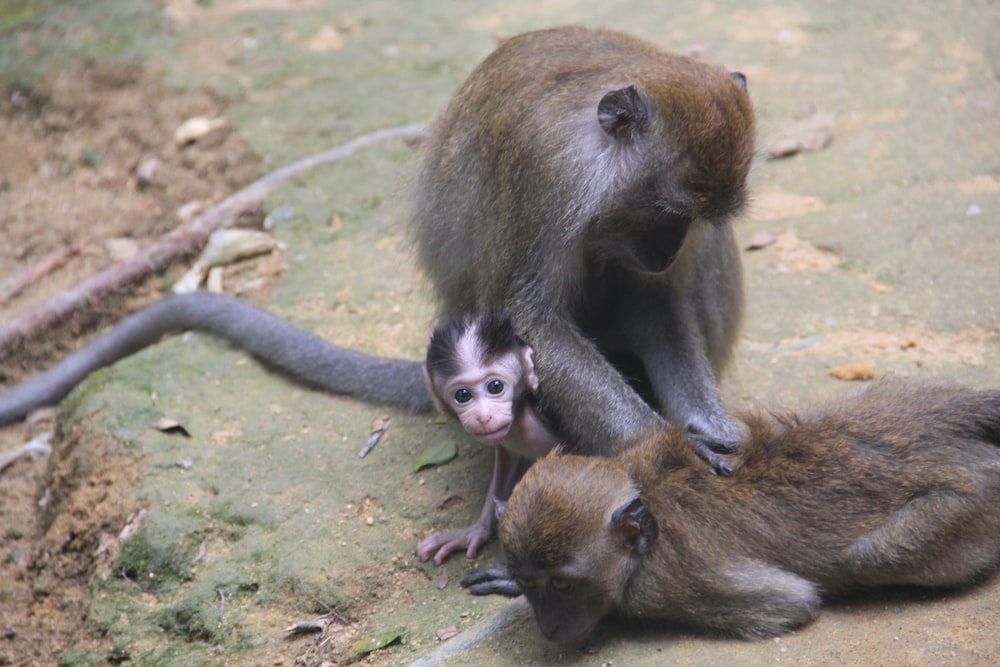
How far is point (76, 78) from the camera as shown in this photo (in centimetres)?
993

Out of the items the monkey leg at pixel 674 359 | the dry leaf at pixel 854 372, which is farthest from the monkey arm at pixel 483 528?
the dry leaf at pixel 854 372

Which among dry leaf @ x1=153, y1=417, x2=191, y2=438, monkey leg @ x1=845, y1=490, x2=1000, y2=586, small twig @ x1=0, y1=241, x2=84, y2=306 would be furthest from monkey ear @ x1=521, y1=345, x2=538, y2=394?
small twig @ x1=0, y1=241, x2=84, y2=306

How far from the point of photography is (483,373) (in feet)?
14.9

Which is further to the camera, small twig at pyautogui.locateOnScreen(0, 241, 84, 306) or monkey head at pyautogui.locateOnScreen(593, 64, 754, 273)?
small twig at pyautogui.locateOnScreen(0, 241, 84, 306)

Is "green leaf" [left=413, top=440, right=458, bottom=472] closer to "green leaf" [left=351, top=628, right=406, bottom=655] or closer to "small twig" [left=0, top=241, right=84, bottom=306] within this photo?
"green leaf" [left=351, top=628, right=406, bottom=655]

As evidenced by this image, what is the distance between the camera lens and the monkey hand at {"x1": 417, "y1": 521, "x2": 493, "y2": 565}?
15.8ft

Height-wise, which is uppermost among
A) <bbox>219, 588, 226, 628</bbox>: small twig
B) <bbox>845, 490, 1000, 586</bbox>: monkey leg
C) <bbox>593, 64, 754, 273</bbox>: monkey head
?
<bbox>593, 64, 754, 273</bbox>: monkey head

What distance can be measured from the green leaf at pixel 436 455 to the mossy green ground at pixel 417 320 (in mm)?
41

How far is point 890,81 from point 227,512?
598 centimetres

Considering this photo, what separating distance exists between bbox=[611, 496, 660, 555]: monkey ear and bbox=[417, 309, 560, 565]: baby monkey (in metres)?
0.83

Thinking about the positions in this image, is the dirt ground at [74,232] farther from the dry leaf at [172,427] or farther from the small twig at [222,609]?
the small twig at [222,609]

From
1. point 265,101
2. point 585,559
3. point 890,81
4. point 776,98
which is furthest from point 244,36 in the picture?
point 585,559

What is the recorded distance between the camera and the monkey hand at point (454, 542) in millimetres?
4809

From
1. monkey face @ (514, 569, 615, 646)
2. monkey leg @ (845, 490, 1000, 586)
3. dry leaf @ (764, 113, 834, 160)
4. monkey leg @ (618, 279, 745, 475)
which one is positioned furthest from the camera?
dry leaf @ (764, 113, 834, 160)
